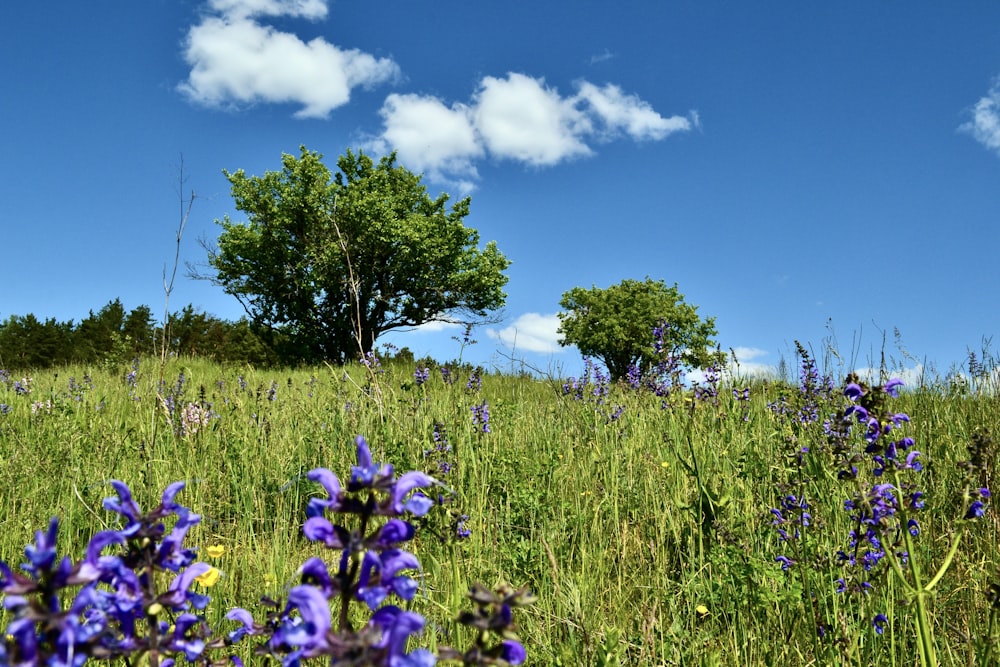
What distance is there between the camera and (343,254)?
27.2 metres

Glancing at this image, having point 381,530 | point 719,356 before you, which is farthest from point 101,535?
point 719,356

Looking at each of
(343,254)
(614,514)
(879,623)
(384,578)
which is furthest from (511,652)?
(343,254)

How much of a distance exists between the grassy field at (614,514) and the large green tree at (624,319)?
4102 cm

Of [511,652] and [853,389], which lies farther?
[853,389]

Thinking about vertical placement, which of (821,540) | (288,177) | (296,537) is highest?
(288,177)

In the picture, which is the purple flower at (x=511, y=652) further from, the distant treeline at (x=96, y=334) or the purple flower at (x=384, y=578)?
the distant treeline at (x=96, y=334)

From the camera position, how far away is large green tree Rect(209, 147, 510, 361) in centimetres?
2780

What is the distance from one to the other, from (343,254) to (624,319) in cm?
2632

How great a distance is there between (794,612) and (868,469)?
1459 mm

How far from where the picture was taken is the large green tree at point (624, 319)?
47250mm

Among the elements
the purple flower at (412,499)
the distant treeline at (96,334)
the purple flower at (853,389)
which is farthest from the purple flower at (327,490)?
the distant treeline at (96,334)

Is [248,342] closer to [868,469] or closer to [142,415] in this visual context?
[142,415]

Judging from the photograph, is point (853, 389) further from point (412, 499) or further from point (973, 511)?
point (412, 499)

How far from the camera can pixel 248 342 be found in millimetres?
40000
